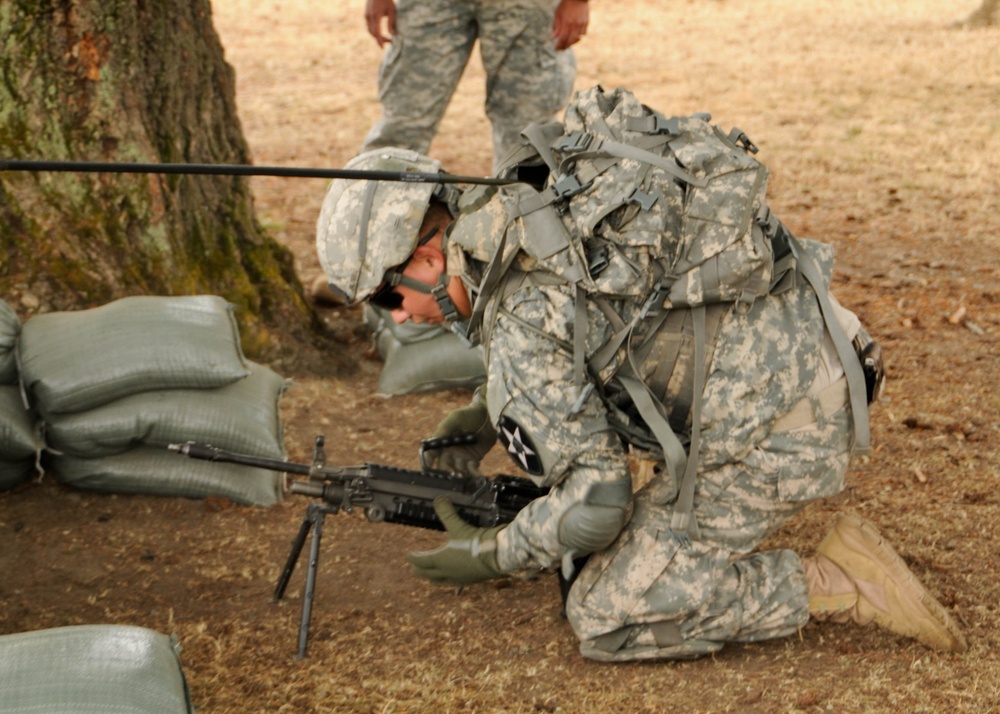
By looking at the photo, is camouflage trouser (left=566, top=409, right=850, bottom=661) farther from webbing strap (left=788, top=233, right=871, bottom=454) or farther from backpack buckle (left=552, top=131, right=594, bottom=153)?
backpack buckle (left=552, top=131, right=594, bottom=153)

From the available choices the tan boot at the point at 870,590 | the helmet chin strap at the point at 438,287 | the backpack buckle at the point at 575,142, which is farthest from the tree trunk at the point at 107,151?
the tan boot at the point at 870,590

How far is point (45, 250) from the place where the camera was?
4.04 m

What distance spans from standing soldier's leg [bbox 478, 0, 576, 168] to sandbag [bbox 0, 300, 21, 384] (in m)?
2.38

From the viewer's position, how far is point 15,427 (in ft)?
11.5

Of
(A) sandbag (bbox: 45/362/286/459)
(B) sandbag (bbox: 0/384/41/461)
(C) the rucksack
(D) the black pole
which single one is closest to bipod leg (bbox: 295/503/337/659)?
(C) the rucksack

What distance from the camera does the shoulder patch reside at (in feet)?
8.89

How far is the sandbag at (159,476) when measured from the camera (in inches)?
145

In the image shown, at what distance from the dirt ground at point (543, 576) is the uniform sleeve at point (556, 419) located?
489 millimetres

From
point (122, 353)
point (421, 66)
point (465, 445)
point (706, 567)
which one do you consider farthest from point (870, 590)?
point (421, 66)

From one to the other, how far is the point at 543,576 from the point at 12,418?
170 centimetres

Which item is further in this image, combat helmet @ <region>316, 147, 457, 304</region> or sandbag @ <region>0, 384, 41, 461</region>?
sandbag @ <region>0, 384, 41, 461</region>

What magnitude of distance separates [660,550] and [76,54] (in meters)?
2.70

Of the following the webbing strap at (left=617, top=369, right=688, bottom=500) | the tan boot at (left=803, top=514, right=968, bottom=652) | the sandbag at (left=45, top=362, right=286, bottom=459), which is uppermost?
the webbing strap at (left=617, top=369, right=688, bottom=500)

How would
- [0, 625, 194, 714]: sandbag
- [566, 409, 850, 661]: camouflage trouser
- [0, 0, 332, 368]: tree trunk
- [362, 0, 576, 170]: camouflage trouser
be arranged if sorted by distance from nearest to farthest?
[0, 625, 194, 714]: sandbag, [566, 409, 850, 661]: camouflage trouser, [0, 0, 332, 368]: tree trunk, [362, 0, 576, 170]: camouflage trouser
